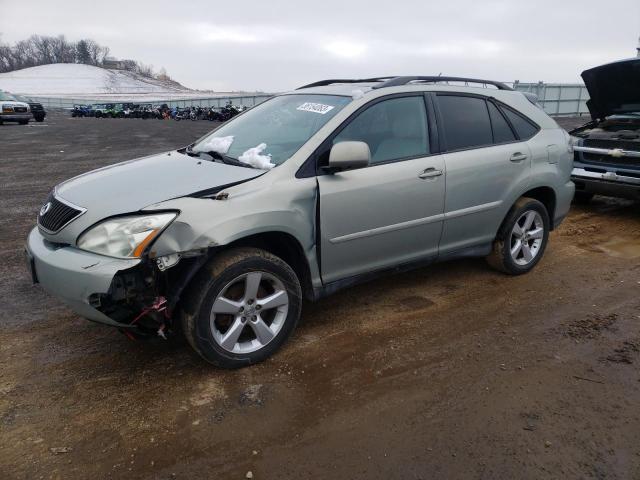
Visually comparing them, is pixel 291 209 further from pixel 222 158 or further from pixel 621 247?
pixel 621 247

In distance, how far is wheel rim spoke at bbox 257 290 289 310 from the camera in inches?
124

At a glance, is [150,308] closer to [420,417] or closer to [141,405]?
[141,405]

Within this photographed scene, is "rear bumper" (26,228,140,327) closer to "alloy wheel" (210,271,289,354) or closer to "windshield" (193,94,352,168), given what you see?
Result: "alloy wheel" (210,271,289,354)

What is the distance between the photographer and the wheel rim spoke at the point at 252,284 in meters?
3.04

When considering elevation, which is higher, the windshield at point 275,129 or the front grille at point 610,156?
the windshield at point 275,129

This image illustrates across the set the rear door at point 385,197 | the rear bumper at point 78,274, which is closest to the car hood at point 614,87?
the rear door at point 385,197

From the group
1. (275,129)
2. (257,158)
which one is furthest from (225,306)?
(275,129)

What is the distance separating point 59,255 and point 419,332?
236 centimetres

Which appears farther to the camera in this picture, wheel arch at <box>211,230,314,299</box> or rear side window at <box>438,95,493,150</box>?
rear side window at <box>438,95,493,150</box>

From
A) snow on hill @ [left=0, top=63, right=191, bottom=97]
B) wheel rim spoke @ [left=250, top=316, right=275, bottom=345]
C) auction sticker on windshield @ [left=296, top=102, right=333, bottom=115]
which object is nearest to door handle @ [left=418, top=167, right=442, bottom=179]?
auction sticker on windshield @ [left=296, top=102, right=333, bottom=115]

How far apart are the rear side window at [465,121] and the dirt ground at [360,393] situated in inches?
49.6

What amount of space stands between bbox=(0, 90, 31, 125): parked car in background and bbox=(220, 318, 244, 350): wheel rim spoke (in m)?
27.4

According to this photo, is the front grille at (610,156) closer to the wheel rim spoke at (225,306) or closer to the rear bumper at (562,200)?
the rear bumper at (562,200)

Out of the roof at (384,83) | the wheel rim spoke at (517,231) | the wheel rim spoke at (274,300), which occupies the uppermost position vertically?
Result: the roof at (384,83)
